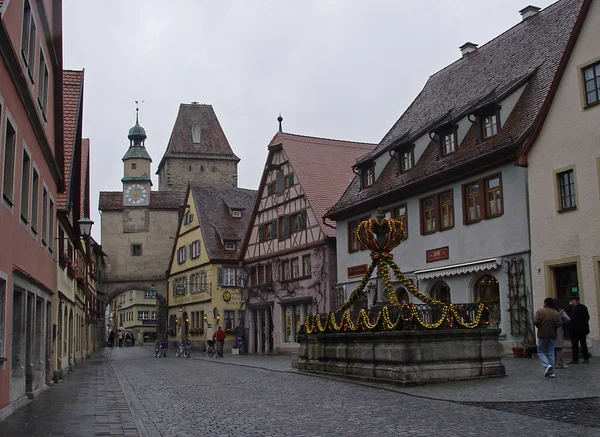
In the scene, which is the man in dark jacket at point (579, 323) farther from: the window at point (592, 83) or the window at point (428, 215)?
the window at point (428, 215)

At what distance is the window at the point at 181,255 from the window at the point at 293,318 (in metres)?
18.1

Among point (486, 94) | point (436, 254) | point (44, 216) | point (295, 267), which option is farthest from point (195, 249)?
point (44, 216)

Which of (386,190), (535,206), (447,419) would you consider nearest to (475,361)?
(447,419)

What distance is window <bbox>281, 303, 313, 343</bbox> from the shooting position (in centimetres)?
3916

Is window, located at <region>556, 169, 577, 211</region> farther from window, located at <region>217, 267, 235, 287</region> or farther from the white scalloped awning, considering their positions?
window, located at <region>217, 267, 235, 287</region>

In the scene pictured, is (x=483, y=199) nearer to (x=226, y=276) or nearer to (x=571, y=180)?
(x=571, y=180)

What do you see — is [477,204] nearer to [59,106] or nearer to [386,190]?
[386,190]

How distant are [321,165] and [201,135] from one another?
5505 cm

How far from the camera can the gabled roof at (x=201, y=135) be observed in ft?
304

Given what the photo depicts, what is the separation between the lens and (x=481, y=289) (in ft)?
83.9

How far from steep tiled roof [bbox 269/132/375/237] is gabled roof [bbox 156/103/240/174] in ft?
164

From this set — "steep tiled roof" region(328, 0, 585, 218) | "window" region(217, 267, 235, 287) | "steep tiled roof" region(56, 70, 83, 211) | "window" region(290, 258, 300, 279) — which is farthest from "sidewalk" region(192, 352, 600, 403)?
"window" region(217, 267, 235, 287)

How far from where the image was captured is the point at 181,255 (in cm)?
5834

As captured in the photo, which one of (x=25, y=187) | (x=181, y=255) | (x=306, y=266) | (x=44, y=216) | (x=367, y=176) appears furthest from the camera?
(x=181, y=255)
